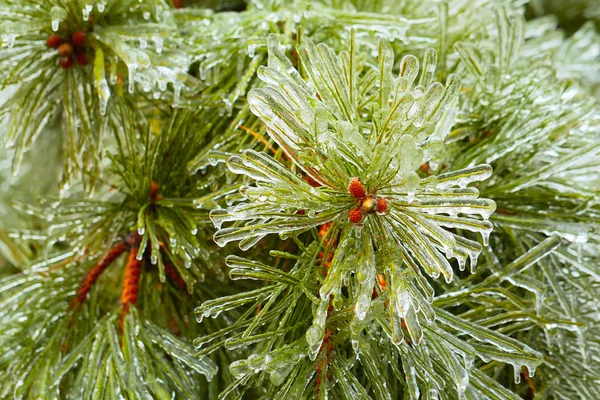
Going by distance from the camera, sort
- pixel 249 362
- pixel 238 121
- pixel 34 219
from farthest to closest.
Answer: pixel 34 219 < pixel 238 121 < pixel 249 362

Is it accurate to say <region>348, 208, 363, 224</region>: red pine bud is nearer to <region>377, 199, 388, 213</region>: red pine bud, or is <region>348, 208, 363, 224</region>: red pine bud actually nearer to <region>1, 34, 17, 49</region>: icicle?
<region>377, 199, 388, 213</region>: red pine bud

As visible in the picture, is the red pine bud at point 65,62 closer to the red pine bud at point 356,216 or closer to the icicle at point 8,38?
the icicle at point 8,38

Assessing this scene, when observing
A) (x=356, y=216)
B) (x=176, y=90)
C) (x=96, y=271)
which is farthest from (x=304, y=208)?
(x=96, y=271)

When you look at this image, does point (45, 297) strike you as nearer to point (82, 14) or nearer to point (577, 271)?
point (82, 14)

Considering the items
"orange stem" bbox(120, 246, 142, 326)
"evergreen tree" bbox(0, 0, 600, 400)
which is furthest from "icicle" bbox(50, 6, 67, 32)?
"orange stem" bbox(120, 246, 142, 326)

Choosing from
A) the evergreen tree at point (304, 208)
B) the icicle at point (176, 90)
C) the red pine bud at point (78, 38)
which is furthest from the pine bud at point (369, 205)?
the red pine bud at point (78, 38)

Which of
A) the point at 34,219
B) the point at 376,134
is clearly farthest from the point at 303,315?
the point at 34,219

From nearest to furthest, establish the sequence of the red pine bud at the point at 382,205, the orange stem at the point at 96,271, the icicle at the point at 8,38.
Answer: the red pine bud at the point at 382,205 → the icicle at the point at 8,38 → the orange stem at the point at 96,271
